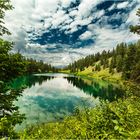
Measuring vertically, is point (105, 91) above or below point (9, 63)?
below

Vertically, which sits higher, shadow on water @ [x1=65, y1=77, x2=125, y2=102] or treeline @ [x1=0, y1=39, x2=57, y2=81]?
treeline @ [x1=0, y1=39, x2=57, y2=81]

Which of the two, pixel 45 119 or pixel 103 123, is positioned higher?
pixel 103 123

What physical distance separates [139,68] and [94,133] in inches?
1083

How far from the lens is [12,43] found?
14.3m

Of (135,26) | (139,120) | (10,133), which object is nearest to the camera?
(139,120)

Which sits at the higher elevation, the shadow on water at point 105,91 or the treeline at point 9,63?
the treeline at point 9,63

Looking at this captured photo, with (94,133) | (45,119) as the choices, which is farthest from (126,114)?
(45,119)

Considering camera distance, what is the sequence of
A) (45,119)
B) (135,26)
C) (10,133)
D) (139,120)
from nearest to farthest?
(139,120) → (10,133) → (135,26) → (45,119)

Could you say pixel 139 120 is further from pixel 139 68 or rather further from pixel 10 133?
pixel 139 68

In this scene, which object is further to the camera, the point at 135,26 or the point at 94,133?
the point at 135,26

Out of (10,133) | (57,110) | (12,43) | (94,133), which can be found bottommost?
(57,110)

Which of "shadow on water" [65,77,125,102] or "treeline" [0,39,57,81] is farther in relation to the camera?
"shadow on water" [65,77,125,102]

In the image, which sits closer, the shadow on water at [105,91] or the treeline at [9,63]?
the treeline at [9,63]

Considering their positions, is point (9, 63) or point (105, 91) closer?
point (9, 63)
